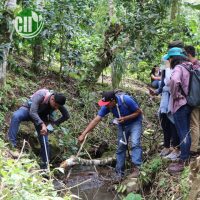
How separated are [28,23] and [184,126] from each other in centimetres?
418

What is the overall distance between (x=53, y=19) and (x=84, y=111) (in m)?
2.44

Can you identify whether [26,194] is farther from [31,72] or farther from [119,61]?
[31,72]

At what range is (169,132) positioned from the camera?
7117 mm

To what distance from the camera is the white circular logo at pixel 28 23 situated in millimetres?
8078

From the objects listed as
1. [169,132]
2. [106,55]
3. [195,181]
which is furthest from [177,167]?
[106,55]

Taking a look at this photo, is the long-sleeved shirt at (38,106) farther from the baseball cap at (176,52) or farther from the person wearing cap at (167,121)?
the baseball cap at (176,52)

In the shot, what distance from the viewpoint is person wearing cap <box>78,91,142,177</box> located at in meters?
6.89

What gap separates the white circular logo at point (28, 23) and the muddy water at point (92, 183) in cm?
309

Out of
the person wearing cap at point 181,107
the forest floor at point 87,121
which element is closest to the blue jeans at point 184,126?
the person wearing cap at point 181,107

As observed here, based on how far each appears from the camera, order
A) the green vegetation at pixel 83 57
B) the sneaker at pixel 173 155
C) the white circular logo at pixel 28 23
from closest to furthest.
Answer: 1. the sneaker at pixel 173 155
2. the white circular logo at pixel 28 23
3. the green vegetation at pixel 83 57

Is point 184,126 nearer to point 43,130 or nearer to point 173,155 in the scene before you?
point 173,155

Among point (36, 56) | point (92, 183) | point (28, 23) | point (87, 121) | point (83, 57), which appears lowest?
point (92, 183)

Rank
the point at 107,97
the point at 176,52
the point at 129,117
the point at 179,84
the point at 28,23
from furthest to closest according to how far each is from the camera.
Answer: the point at 28,23 → the point at 129,117 → the point at 107,97 → the point at 176,52 → the point at 179,84

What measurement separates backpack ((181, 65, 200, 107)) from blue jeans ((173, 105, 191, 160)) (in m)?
0.12
